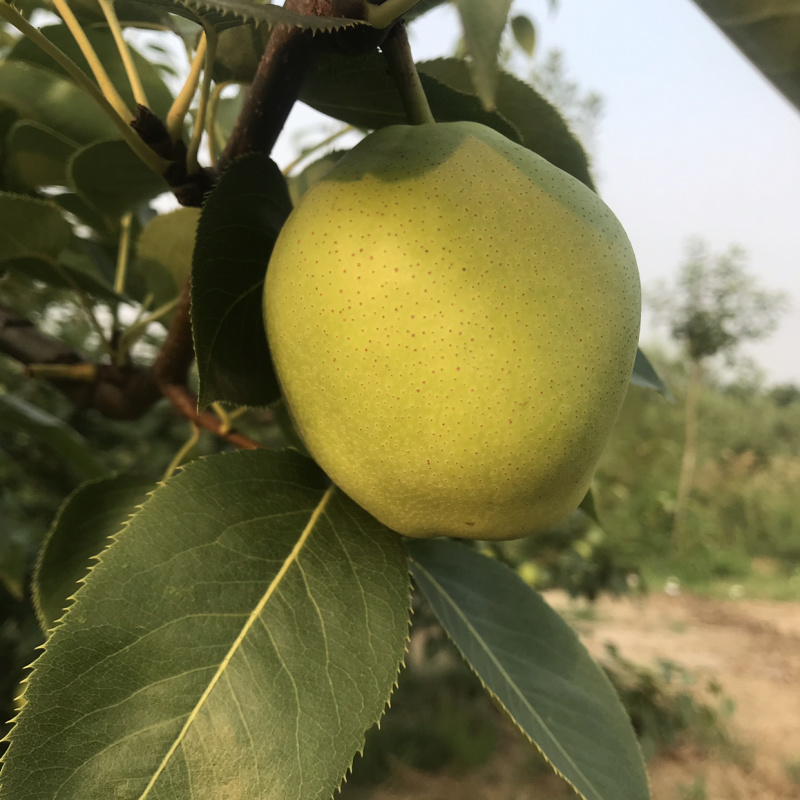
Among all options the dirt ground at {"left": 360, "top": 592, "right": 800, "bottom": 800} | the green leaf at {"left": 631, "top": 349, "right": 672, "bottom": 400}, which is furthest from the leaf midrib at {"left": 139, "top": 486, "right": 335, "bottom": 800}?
the dirt ground at {"left": 360, "top": 592, "right": 800, "bottom": 800}

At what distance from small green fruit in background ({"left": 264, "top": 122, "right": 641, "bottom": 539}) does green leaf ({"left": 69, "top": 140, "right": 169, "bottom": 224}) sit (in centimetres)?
22

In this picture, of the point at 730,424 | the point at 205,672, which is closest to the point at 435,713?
the point at 205,672

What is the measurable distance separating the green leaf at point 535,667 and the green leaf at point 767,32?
29 cm

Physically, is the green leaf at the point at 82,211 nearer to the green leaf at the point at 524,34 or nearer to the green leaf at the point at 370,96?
the green leaf at the point at 370,96

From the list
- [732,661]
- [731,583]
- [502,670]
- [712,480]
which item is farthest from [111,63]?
[712,480]

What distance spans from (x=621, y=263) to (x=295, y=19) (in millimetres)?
158

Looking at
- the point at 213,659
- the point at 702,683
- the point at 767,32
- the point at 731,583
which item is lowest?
the point at 731,583

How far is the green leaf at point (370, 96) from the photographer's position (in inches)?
12.8

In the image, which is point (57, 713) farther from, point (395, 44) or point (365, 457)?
point (395, 44)

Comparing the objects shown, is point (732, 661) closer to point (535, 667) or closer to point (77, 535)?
point (535, 667)

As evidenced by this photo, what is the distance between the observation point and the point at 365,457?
28 centimetres

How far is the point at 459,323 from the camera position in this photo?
0.24 metres

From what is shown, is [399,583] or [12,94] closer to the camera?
[399,583]

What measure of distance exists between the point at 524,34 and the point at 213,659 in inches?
38.4
